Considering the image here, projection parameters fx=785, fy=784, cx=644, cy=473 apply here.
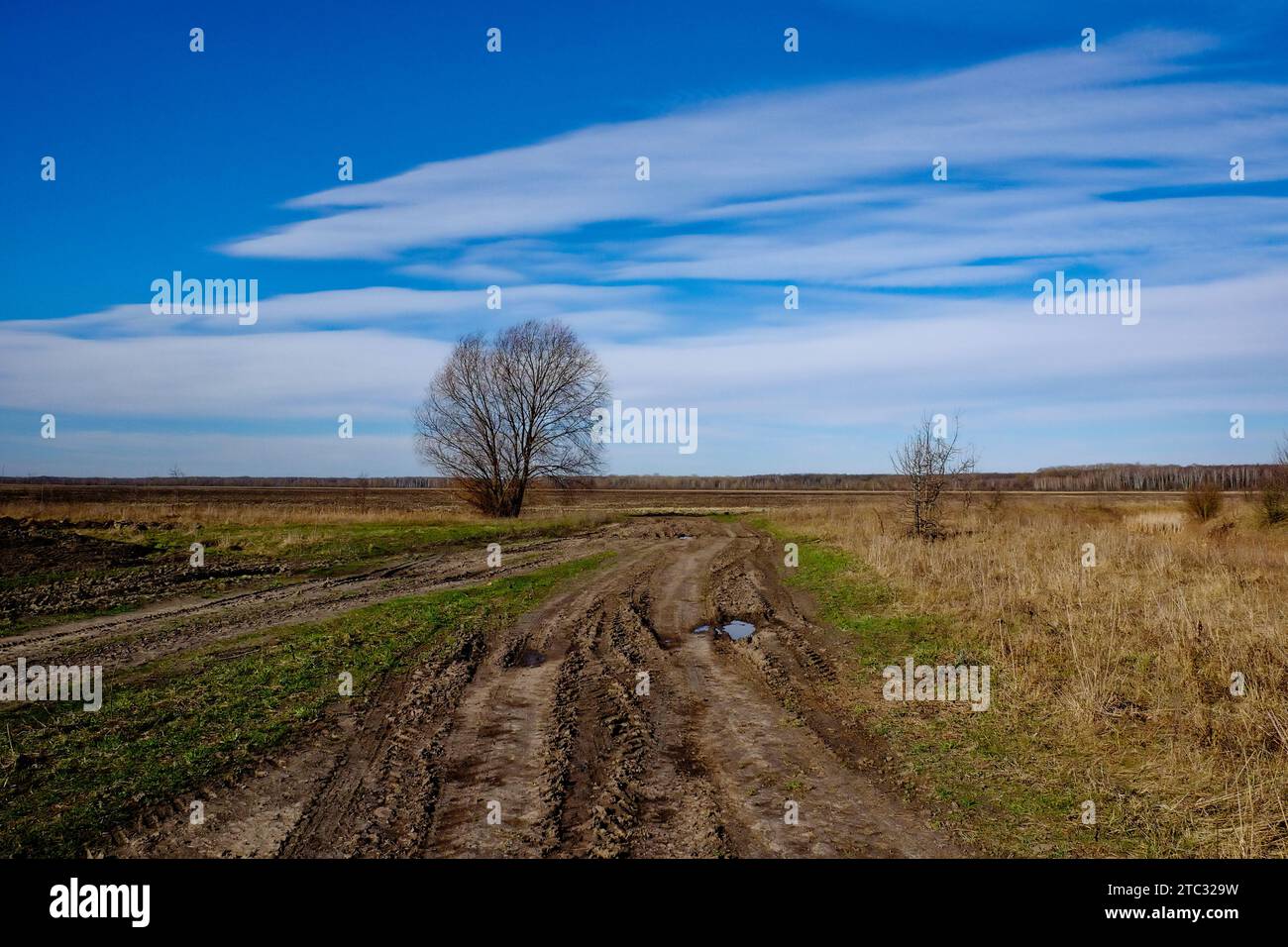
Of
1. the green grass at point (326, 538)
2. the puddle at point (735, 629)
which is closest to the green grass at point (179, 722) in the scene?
the puddle at point (735, 629)

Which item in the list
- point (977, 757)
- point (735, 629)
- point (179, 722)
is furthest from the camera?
point (735, 629)

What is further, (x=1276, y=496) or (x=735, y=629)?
(x=1276, y=496)

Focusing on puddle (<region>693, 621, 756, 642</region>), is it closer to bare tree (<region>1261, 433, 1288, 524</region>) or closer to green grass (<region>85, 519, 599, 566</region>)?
green grass (<region>85, 519, 599, 566</region>)

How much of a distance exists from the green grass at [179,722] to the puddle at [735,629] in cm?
336

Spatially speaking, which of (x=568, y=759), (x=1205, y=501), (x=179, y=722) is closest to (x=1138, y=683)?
(x=568, y=759)

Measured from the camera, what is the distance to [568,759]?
6.91m

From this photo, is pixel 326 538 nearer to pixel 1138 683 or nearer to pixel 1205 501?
pixel 1138 683

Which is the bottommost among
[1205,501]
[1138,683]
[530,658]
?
[530,658]

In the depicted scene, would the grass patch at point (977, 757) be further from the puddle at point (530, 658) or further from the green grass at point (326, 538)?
the green grass at point (326, 538)

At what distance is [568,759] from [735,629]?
6.90 metres

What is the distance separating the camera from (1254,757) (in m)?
6.29

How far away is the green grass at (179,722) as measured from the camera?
5918 millimetres
